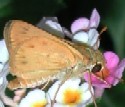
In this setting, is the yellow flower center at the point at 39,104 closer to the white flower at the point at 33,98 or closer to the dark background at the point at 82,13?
Answer: the white flower at the point at 33,98

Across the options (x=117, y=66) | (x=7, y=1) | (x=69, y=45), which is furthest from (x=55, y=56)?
(x=7, y=1)

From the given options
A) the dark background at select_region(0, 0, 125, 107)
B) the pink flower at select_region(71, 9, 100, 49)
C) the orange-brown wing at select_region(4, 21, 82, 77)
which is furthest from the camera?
the dark background at select_region(0, 0, 125, 107)

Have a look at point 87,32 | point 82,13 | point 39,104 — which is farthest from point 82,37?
point 82,13

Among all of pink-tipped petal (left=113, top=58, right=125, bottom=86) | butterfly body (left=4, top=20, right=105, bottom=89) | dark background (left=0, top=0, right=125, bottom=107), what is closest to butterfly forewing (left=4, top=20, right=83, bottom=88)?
butterfly body (left=4, top=20, right=105, bottom=89)

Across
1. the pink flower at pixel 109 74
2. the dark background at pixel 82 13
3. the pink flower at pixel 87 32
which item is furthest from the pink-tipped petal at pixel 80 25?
the dark background at pixel 82 13

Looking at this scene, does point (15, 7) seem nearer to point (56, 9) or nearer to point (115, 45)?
point (56, 9)

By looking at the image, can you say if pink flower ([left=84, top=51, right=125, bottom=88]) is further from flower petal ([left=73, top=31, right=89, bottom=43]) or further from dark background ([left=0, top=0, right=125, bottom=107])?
dark background ([left=0, top=0, right=125, bottom=107])

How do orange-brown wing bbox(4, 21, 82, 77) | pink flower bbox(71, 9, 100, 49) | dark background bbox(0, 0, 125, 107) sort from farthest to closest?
1. dark background bbox(0, 0, 125, 107)
2. pink flower bbox(71, 9, 100, 49)
3. orange-brown wing bbox(4, 21, 82, 77)

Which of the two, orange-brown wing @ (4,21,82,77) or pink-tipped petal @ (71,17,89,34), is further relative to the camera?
pink-tipped petal @ (71,17,89,34)
